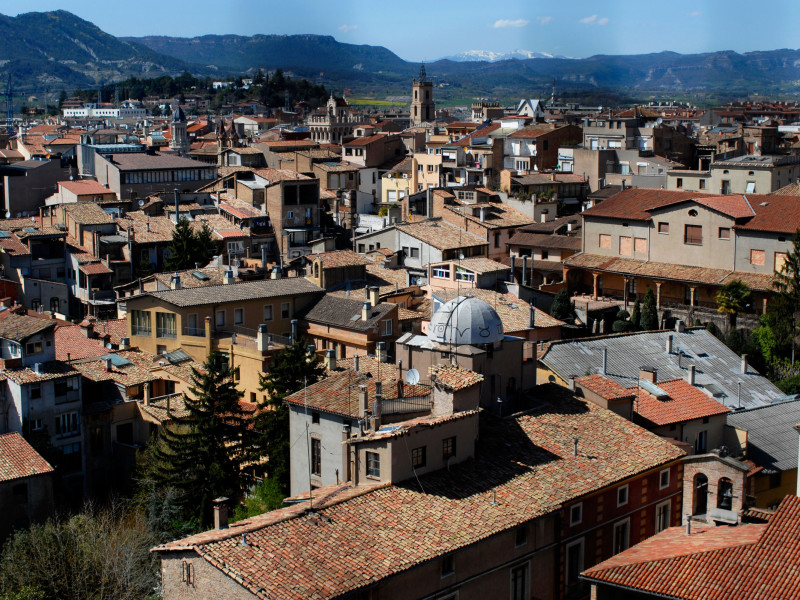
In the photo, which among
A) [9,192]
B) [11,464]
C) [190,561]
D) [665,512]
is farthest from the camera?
[9,192]

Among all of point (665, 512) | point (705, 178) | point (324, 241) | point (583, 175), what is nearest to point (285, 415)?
point (665, 512)

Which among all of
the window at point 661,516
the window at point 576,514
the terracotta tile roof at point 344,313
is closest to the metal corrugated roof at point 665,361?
the window at point 661,516

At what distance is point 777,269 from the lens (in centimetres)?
4584

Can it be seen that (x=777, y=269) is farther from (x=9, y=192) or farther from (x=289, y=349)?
(x=9, y=192)

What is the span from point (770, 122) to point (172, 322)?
79861 mm

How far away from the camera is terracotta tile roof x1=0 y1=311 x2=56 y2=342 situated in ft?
107

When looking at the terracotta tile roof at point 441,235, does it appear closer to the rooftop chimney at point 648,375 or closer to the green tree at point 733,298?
the green tree at point 733,298

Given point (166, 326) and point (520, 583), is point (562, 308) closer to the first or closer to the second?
point (166, 326)

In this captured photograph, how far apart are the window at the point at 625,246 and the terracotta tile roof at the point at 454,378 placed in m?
27.7

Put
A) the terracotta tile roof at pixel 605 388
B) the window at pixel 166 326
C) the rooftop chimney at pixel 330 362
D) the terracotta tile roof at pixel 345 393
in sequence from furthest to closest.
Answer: the window at pixel 166 326, the rooftop chimney at pixel 330 362, the terracotta tile roof at pixel 605 388, the terracotta tile roof at pixel 345 393

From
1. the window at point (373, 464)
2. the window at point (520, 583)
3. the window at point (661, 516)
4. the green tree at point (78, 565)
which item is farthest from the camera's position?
the window at point (661, 516)

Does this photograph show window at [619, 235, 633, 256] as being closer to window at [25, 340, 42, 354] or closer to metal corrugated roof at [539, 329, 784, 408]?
metal corrugated roof at [539, 329, 784, 408]

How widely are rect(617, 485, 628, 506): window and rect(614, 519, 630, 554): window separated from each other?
1.35 ft

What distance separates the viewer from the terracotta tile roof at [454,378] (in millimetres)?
23688
